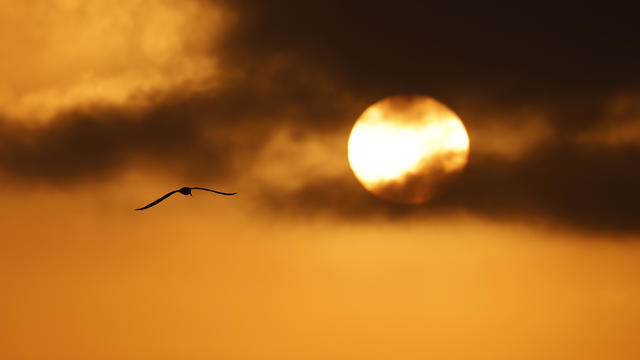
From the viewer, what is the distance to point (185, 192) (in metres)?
23.7
